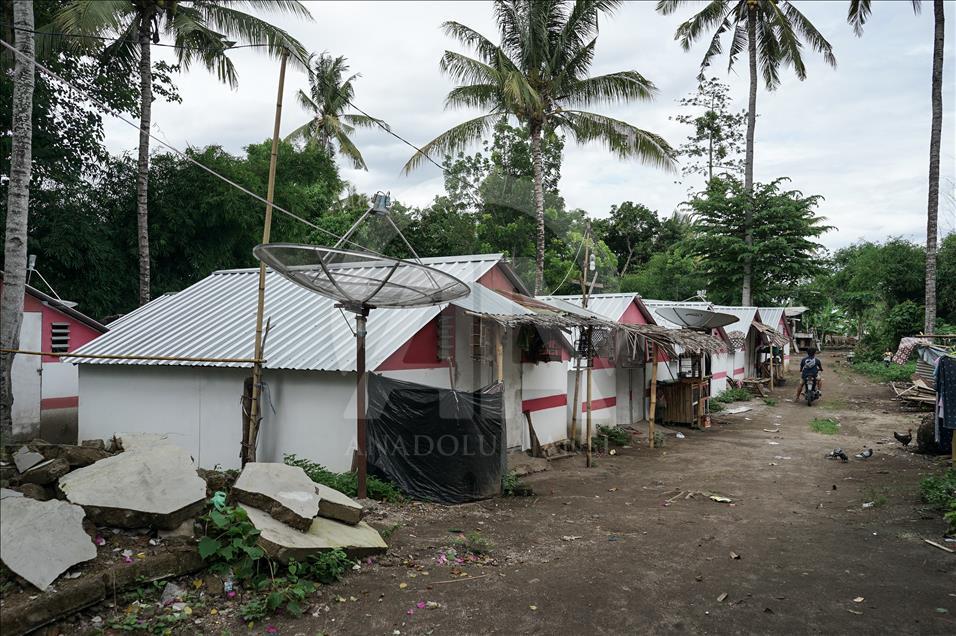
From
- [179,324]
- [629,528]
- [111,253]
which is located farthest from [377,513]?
[111,253]

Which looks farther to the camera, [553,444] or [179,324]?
[553,444]

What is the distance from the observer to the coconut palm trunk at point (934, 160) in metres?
20.0

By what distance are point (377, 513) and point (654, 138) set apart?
44.3 feet

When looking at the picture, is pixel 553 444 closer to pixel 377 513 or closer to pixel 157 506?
Answer: pixel 377 513

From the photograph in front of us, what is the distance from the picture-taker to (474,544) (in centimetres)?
675

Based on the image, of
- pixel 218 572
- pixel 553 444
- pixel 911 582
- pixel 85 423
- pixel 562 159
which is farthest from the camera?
pixel 562 159

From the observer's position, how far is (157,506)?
5133mm

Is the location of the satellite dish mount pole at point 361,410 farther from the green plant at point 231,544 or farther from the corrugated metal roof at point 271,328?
the green plant at point 231,544

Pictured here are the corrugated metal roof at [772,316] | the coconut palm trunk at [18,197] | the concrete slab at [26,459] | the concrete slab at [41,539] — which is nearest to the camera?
the concrete slab at [41,539]

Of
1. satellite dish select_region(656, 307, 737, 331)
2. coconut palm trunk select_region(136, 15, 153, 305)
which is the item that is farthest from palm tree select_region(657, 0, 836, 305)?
coconut palm trunk select_region(136, 15, 153, 305)

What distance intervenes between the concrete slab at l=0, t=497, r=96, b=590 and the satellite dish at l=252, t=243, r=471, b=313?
3.22 m

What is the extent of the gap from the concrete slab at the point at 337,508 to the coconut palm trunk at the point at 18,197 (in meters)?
6.05

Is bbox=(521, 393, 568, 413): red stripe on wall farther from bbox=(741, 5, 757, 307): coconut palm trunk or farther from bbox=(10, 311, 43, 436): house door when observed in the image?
bbox=(741, 5, 757, 307): coconut palm trunk

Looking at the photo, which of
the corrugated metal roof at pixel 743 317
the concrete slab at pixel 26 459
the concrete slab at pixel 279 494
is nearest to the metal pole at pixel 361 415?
the concrete slab at pixel 279 494
